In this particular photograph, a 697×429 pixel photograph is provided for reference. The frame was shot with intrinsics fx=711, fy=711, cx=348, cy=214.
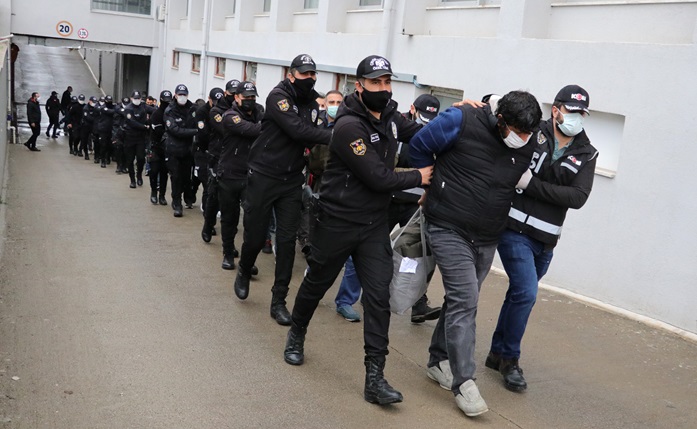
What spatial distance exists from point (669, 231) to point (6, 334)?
5650 millimetres

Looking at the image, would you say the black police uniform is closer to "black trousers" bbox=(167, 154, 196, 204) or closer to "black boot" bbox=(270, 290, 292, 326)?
"black trousers" bbox=(167, 154, 196, 204)

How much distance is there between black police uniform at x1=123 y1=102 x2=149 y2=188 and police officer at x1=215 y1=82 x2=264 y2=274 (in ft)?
23.4

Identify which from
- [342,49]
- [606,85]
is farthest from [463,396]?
[342,49]

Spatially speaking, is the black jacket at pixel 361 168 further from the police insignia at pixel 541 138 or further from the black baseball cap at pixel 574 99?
the black baseball cap at pixel 574 99

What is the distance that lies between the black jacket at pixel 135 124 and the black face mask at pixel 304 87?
8.81 meters

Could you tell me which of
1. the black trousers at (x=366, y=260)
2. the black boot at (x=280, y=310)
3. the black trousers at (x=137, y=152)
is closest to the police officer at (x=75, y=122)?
the black trousers at (x=137, y=152)

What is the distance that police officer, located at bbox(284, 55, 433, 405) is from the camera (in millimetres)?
4312

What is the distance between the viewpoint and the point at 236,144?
7.15 metres

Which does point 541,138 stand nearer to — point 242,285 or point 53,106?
point 242,285

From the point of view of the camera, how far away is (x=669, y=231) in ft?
21.3

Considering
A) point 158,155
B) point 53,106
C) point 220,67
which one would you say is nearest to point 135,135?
point 158,155

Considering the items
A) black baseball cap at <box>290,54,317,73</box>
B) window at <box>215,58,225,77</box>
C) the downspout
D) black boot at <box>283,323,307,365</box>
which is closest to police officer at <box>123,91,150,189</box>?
window at <box>215,58,225,77</box>

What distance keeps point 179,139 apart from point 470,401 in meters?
7.37

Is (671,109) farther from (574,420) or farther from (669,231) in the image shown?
(574,420)
